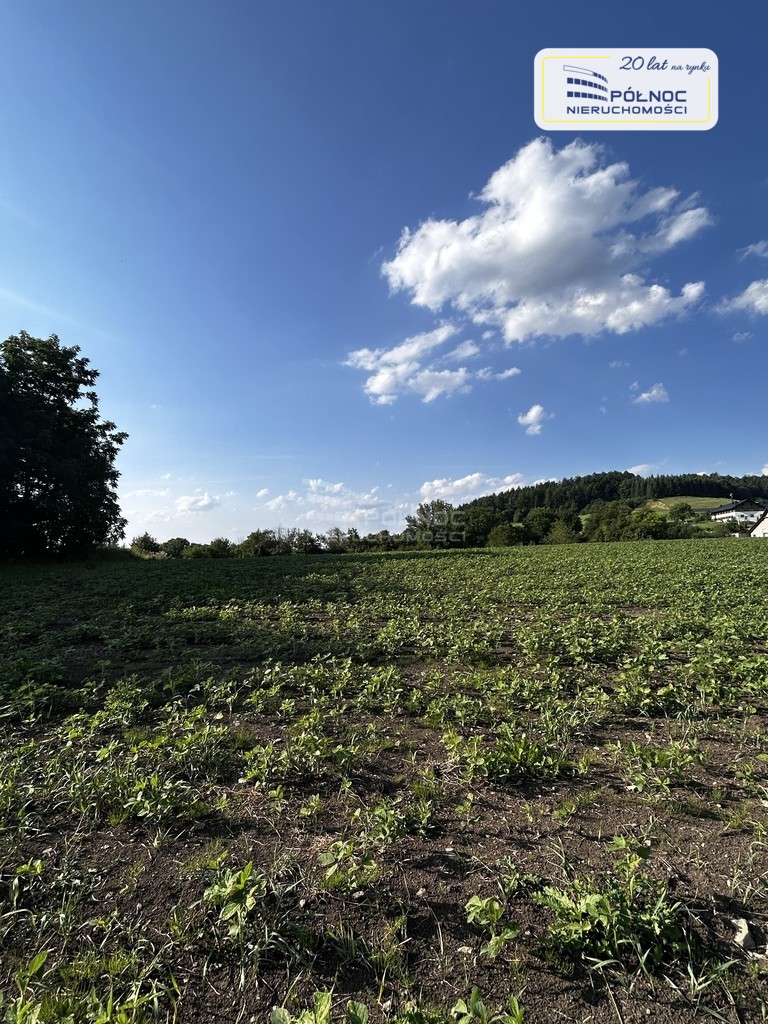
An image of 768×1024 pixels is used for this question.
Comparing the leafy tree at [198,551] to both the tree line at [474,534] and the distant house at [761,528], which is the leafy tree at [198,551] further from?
the distant house at [761,528]

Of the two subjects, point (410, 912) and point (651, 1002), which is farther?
point (410, 912)

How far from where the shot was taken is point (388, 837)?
3109mm

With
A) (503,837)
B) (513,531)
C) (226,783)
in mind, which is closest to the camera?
(503,837)

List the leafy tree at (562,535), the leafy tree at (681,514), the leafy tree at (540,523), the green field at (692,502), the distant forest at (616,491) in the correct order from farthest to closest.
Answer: the distant forest at (616,491) < the green field at (692,502) < the leafy tree at (681,514) < the leafy tree at (540,523) < the leafy tree at (562,535)

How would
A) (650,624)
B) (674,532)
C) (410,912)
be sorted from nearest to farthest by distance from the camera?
1. (410,912)
2. (650,624)
3. (674,532)

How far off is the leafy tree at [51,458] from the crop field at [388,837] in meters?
26.5

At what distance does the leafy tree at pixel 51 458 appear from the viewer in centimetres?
2738

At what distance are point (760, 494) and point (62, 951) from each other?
18167 cm

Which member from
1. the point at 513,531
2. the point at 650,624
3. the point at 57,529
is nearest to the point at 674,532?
the point at 513,531

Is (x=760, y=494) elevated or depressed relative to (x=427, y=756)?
elevated

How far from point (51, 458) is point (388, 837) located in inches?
1308

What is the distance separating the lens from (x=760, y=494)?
137 metres

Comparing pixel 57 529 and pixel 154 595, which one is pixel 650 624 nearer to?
pixel 154 595

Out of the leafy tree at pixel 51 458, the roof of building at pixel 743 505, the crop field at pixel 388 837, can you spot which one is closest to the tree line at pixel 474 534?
the roof of building at pixel 743 505
